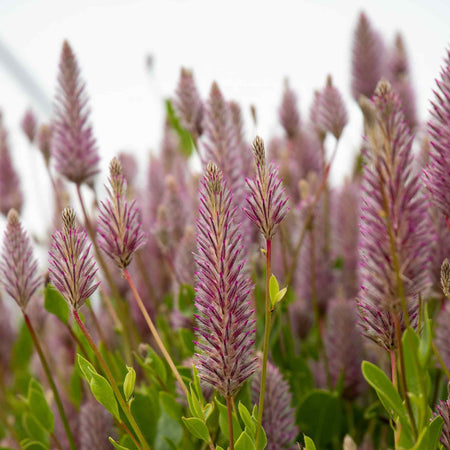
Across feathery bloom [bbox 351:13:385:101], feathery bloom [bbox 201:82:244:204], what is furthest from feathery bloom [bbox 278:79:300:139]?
feathery bloom [bbox 201:82:244:204]

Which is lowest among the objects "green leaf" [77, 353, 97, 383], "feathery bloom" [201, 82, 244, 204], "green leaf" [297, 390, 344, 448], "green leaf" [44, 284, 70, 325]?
"green leaf" [297, 390, 344, 448]

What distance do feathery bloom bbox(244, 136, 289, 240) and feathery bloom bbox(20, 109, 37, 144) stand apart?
754 mm

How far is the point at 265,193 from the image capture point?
0.49 m

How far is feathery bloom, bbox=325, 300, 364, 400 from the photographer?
96 cm

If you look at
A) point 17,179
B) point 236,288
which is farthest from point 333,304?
point 17,179

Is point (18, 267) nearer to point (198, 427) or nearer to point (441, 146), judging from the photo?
point (198, 427)

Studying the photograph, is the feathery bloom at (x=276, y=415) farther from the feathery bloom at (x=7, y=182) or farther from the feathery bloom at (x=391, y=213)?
the feathery bloom at (x=7, y=182)

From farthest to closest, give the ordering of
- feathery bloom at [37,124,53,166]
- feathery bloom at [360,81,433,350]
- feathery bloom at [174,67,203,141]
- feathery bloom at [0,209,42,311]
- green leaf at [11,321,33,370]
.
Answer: green leaf at [11,321,33,370] → feathery bloom at [37,124,53,166] → feathery bloom at [174,67,203,141] → feathery bloom at [0,209,42,311] → feathery bloom at [360,81,433,350]

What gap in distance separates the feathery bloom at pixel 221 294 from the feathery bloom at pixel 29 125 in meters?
0.73

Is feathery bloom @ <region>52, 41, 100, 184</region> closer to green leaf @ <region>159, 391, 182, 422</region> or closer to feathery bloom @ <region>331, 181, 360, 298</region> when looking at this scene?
green leaf @ <region>159, 391, 182, 422</region>

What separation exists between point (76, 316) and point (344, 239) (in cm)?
86

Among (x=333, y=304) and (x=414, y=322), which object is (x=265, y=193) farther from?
(x=333, y=304)

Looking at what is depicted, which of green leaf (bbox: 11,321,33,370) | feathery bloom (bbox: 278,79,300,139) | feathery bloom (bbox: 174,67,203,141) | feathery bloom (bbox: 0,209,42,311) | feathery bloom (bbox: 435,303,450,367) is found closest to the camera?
feathery bloom (bbox: 0,209,42,311)

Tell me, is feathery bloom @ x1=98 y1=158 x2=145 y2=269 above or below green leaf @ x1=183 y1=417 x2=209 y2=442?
above
